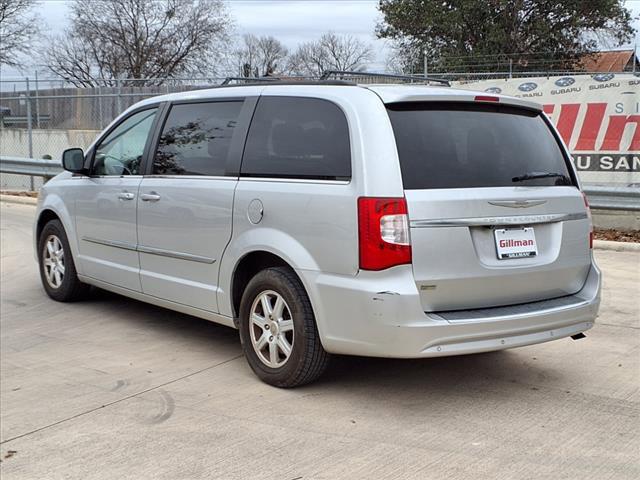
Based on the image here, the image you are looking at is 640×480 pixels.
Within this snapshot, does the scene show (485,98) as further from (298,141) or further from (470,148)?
(298,141)

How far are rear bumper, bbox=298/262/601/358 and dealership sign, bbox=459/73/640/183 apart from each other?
7.27m

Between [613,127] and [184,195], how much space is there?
7.81 metres

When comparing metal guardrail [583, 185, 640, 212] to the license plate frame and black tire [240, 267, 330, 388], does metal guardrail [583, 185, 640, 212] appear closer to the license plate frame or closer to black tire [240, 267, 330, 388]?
the license plate frame

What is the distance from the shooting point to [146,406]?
14.5 feet

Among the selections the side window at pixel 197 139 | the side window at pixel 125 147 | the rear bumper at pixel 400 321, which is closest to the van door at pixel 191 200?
the side window at pixel 197 139

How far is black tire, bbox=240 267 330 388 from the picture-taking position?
14.1 ft

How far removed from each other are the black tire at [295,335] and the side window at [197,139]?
885 mm

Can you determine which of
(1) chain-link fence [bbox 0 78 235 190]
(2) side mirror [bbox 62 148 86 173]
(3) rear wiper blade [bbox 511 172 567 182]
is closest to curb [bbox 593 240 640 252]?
(3) rear wiper blade [bbox 511 172 567 182]

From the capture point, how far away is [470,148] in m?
4.31

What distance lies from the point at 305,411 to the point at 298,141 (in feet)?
5.14

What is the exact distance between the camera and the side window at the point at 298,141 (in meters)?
4.26

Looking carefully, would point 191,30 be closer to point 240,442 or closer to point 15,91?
point 15,91

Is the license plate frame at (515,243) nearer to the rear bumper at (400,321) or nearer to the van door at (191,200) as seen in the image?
the rear bumper at (400,321)

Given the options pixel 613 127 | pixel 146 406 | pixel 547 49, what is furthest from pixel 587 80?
pixel 547 49
